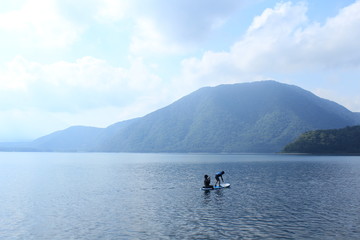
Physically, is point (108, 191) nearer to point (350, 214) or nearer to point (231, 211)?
point (231, 211)

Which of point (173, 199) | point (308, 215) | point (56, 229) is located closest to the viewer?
point (56, 229)

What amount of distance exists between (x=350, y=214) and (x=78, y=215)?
3339cm

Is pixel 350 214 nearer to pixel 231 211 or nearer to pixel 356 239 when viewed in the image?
pixel 356 239

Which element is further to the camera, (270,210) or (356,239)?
(270,210)

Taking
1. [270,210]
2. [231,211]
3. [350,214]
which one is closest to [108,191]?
[231,211]

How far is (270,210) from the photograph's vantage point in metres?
38.0

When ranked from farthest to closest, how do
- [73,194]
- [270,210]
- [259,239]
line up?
1. [73,194]
2. [270,210]
3. [259,239]

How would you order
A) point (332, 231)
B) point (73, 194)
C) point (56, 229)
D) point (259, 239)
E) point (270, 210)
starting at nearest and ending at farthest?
point (259, 239) < point (332, 231) < point (56, 229) < point (270, 210) < point (73, 194)

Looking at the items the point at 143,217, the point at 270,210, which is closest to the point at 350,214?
the point at 270,210

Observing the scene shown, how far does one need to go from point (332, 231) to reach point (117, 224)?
21885mm

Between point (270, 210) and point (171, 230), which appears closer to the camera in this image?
point (171, 230)

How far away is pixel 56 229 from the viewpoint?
1223 inches

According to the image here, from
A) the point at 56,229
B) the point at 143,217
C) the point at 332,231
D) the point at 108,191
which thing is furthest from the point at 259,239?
the point at 108,191

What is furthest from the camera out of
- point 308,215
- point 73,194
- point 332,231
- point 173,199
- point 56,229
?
point 73,194
